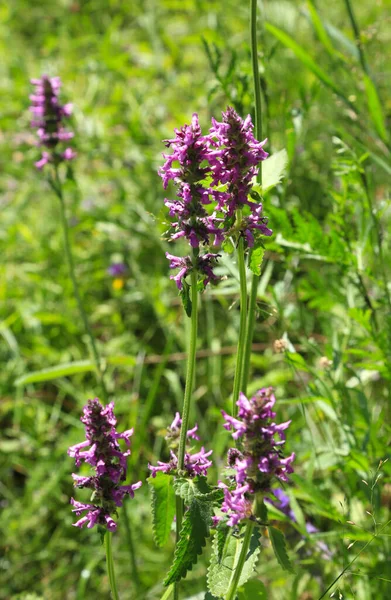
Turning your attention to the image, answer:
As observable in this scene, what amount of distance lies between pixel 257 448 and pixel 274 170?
0.74 m

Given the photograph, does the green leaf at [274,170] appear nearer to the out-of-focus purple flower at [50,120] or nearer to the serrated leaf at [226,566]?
the serrated leaf at [226,566]

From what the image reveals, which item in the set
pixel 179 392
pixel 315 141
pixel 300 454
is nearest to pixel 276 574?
pixel 300 454

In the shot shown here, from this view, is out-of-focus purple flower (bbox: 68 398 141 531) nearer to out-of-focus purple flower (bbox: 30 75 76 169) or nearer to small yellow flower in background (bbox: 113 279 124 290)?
out-of-focus purple flower (bbox: 30 75 76 169)

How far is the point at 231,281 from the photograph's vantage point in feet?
7.86

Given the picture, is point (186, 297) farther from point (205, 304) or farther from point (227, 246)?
point (205, 304)

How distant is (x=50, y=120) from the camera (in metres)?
2.71

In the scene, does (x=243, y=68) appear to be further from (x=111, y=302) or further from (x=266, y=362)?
(x=111, y=302)

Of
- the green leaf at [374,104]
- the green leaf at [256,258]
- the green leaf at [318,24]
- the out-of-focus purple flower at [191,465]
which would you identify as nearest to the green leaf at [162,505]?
the out-of-focus purple flower at [191,465]

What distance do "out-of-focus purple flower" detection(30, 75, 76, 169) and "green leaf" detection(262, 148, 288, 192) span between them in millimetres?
1199

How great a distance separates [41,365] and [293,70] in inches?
105

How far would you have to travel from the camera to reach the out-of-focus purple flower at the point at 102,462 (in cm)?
144

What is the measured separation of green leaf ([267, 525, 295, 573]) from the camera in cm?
134

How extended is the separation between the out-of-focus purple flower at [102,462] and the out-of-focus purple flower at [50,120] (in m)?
1.52

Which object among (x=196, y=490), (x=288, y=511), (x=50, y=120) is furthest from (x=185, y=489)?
(x=50, y=120)
